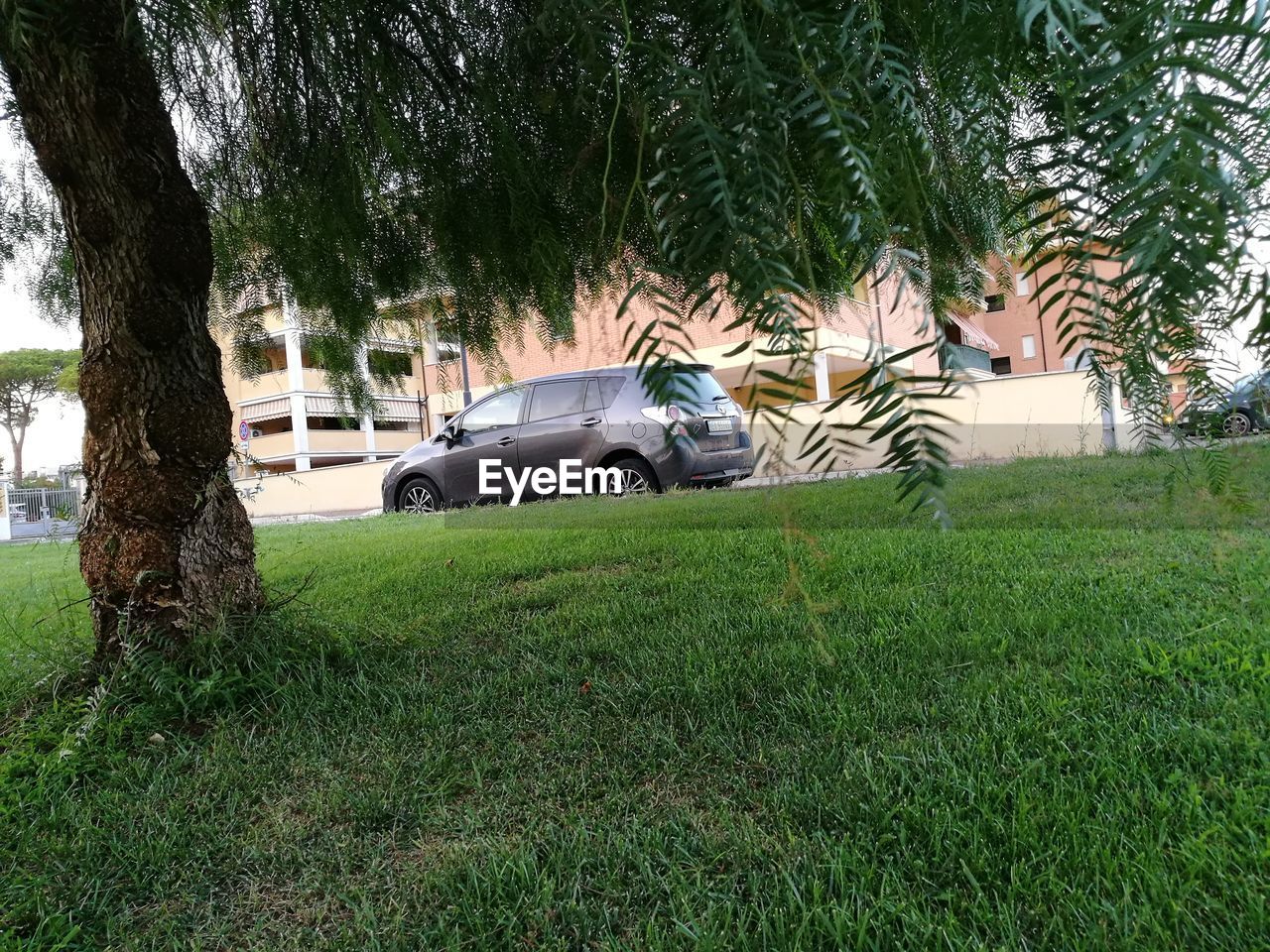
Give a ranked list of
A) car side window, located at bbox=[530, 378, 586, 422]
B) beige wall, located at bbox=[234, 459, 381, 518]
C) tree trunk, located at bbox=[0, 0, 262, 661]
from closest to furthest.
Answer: tree trunk, located at bbox=[0, 0, 262, 661] < car side window, located at bbox=[530, 378, 586, 422] < beige wall, located at bbox=[234, 459, 381, 518]

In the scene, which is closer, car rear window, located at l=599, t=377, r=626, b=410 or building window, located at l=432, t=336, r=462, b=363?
building window, located at l=432, t=336, r=462, b=363

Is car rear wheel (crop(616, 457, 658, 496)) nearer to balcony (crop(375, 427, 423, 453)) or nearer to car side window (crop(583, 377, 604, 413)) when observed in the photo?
→ car side window (crop(583, 377, 604, 413))

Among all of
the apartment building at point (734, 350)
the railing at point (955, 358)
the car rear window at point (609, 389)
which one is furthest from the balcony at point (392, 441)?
the railing at point (955, 358)

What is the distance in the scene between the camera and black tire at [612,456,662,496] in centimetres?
834

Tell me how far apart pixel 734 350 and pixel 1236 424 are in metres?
0.54

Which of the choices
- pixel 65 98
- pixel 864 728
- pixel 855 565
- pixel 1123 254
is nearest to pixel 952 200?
pixel 1123 254

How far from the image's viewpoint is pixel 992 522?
176 inches

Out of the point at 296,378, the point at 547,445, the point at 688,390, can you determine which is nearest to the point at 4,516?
the point at 296,378

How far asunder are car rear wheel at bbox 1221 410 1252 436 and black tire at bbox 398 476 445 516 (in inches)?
384

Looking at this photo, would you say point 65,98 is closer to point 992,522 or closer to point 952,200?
point 952,200

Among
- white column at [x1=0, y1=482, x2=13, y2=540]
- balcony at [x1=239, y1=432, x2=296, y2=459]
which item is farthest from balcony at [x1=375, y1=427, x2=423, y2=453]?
white column at [x1=0, y1=482, x2=13, y2=540]

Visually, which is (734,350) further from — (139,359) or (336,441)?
(336,441)

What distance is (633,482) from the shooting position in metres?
8.46

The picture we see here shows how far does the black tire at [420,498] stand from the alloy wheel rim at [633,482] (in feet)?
9.58
